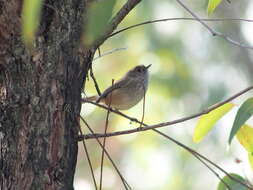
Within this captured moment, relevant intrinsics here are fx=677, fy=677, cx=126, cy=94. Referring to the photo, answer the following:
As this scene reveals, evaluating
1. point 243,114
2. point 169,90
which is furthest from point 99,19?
point 169,90

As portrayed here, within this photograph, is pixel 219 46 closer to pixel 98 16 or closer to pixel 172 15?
pixel 172 15

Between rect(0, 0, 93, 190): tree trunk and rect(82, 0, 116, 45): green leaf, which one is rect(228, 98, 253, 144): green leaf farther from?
rect(82, 0, 116, 45): green leaf

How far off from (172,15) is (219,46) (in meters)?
1.35

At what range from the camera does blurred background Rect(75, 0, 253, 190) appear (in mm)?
6152

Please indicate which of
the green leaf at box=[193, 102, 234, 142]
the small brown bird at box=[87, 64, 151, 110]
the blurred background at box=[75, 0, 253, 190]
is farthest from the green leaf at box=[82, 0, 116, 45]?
the blurred background at box=[75, 0, 253, 190]

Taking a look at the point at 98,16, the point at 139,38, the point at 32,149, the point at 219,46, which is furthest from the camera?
the point at 219,46

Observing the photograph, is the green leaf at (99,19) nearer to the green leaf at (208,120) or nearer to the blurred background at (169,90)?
the green leaf at (208,120)

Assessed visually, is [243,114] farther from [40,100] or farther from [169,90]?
[169,90]

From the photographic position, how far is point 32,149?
183cm

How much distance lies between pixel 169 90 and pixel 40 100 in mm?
4552

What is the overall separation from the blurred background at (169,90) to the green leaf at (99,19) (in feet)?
13.4

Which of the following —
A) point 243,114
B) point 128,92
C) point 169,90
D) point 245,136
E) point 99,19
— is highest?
point 169,90

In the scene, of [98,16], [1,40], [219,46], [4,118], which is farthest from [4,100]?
[219,46]

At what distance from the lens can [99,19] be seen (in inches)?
45.9
